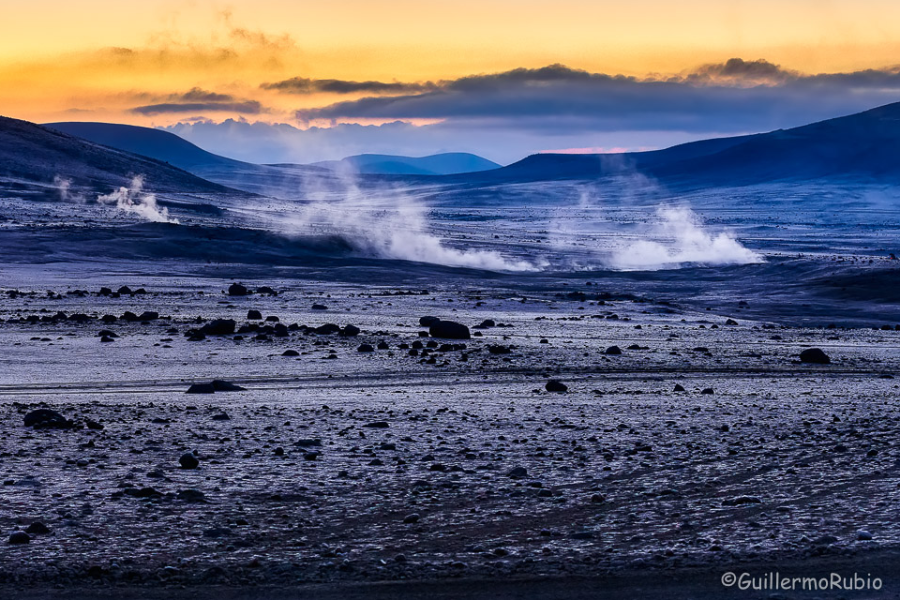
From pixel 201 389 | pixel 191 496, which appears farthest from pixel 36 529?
pixel 201 389

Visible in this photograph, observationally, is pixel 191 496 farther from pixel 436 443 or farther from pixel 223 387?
pixel 223 387

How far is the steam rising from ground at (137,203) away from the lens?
83.1 meters

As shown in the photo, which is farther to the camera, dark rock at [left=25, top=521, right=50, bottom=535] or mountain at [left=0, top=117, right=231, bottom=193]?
mountain at [left=0, top=117, right=231, bottom=193]

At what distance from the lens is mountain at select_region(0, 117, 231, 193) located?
108 m

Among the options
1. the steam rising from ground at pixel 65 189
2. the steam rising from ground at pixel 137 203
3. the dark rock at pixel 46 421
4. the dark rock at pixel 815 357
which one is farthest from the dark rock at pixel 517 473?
the steam rising from ground at pixel 65 189

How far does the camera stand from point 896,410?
48.5ft

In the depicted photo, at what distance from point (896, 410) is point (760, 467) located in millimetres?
5205

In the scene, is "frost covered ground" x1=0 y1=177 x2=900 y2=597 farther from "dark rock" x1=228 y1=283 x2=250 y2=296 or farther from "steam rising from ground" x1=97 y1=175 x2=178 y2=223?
"steam rising from ground" x1=97 y1=175 x2=178 y2=223

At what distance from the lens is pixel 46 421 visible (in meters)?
12.0


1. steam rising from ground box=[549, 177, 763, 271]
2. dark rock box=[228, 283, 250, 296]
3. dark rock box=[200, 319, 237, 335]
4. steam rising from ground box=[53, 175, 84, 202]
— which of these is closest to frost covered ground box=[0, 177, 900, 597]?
dark rock box=[228, 283, 250, 296]

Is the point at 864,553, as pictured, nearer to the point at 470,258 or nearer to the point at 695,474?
the point at 695,474

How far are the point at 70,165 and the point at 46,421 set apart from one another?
365 ft

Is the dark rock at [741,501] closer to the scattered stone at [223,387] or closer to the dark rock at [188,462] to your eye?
the dark rock at [188,462]

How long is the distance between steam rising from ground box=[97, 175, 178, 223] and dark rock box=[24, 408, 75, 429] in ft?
220
